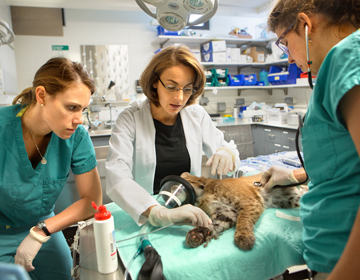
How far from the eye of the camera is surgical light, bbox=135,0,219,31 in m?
1.41

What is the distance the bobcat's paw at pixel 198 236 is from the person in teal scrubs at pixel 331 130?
342 mm

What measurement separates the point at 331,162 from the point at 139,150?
1196mm

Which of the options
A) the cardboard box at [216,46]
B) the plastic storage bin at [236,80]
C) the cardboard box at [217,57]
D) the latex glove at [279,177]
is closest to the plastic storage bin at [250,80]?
the plastic storage bin at [236,80]

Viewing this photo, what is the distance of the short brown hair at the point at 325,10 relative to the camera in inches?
27.8

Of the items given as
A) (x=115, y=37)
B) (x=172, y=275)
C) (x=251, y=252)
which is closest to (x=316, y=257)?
(x=251, y=252)

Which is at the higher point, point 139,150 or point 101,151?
point 139,150

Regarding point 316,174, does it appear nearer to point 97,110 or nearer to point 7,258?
point 7,258

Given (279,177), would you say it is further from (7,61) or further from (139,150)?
(7,61)

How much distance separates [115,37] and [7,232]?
4206 millimetres

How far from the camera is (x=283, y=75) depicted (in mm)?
4871

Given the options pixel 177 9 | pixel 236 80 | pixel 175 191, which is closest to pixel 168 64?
pixel 177 9

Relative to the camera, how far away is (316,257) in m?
0.75

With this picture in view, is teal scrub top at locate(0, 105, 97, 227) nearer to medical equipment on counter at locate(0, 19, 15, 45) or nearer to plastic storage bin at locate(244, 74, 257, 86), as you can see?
medical equipment on counter at locate(0, 19, 15, 45)

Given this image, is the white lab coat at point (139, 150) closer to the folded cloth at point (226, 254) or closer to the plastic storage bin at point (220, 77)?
the folded cloth at point (226, 254)
